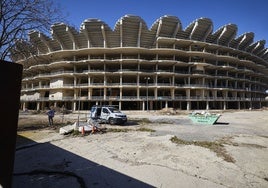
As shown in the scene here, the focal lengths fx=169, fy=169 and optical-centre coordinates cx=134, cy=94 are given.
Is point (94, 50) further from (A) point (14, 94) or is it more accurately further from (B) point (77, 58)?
(A) point (14, 94)

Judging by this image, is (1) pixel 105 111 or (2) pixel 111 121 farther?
(1) pixel 105 111

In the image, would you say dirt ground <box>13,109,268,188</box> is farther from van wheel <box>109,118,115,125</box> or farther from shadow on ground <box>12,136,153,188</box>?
van wheel <box>109,118,115,125</box>

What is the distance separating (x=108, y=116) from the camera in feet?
63.0

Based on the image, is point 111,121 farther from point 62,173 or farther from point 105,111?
point 62,173

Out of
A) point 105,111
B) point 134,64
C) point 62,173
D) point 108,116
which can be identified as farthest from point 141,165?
point 134,64

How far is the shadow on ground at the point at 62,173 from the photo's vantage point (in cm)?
510

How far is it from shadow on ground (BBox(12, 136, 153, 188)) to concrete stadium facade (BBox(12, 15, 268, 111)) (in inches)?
1367

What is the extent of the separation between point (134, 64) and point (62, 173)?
137 ft

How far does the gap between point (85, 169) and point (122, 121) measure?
492 inches

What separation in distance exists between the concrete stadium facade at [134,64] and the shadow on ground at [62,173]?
3471 cm

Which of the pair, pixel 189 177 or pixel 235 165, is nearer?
pixel 189 177

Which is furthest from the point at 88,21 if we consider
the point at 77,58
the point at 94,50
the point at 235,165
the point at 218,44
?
the point at 235,165

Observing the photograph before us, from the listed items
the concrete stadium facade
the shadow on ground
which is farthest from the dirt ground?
the concrete stadium facade

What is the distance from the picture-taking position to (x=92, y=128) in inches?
545
